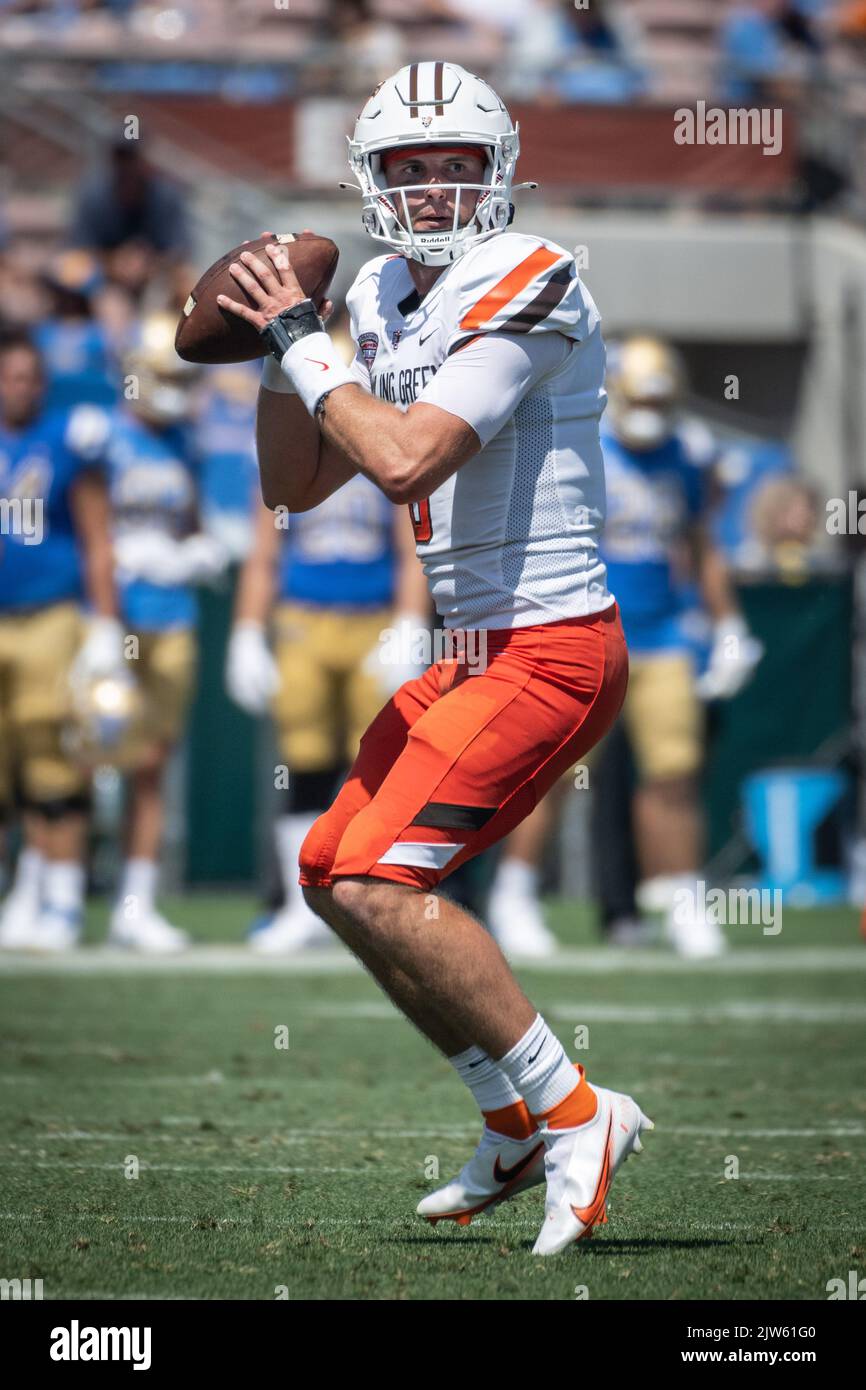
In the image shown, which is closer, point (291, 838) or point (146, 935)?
point (146, 935)

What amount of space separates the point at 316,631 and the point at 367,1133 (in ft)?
11.8

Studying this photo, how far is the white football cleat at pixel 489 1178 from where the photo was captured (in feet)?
12.2

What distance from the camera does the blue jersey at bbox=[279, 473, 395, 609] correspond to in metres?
7.95

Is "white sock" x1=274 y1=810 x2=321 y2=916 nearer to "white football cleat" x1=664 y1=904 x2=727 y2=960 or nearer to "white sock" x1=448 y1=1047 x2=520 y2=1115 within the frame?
"white football cleat" x1=664 y1=904 x2=727 y2=960

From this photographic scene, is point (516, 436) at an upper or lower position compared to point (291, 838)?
upper

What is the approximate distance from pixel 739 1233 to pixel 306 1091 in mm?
1692

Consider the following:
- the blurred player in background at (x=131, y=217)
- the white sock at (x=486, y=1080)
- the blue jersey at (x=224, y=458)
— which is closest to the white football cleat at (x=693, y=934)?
the blue jersey at (x=224, y=458)

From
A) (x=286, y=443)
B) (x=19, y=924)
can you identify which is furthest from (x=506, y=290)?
(x=19, y=924)

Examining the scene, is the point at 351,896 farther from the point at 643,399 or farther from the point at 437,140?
the point at 643,399

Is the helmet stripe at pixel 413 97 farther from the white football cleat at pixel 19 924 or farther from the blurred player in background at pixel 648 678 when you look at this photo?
the white football cleat at pixel 19 924

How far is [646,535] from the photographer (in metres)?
8.04

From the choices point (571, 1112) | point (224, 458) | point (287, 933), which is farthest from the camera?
point (224, 458)
